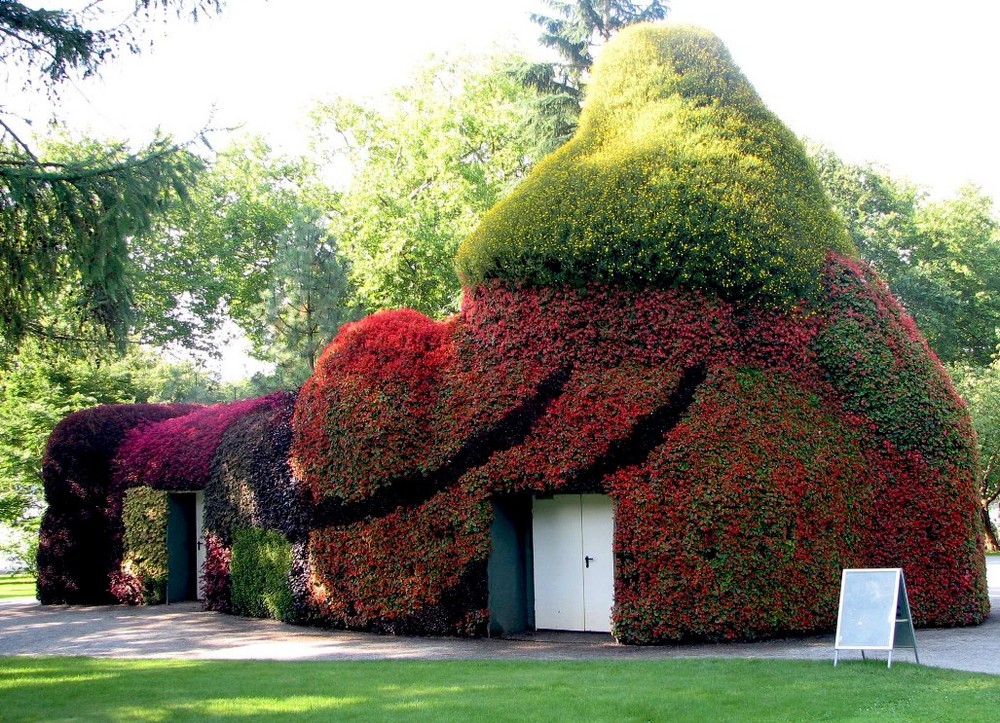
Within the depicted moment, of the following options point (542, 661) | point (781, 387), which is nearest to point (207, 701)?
point (542, 661)

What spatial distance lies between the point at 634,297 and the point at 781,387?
2.38 metres

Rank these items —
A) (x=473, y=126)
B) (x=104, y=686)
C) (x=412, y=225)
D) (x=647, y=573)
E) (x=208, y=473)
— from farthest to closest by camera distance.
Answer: (x=473, y=126), (x=412, y=225), (x=208, y=473), (x=647, y=573), (x=104, y=686)

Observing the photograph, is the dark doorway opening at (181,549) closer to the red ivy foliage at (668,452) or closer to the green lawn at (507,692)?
the red ivy foliage at (668,452)

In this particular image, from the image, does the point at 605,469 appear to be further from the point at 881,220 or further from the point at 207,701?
the point at 881,220

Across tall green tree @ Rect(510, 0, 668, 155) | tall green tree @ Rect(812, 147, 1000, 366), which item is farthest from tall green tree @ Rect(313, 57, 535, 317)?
tall green tree @ Rect(812, 147, 1000, 366)

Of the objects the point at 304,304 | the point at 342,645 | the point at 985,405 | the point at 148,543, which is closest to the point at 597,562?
the point at 342,645

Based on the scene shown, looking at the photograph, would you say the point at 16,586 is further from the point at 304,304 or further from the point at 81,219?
the point at 81,219

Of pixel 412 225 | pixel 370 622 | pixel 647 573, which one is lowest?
pixel 370 622

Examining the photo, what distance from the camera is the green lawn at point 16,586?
80.7 feet

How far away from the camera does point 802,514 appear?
1270cm

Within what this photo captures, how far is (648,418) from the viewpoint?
1284 centimetres

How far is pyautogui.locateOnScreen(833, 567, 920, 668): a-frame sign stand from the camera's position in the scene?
9.86 m

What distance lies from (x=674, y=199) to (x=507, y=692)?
700 centimetres

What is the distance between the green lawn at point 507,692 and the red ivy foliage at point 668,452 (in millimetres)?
2090
